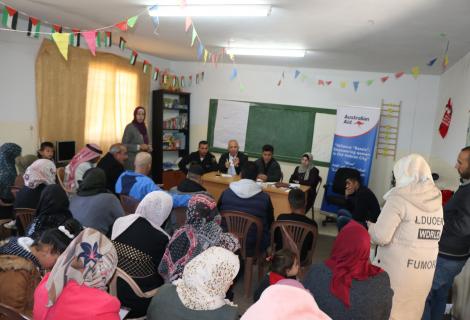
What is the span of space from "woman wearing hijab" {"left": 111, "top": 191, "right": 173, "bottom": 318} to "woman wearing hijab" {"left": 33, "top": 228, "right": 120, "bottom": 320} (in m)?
0.37

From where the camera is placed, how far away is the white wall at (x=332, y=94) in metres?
6.45

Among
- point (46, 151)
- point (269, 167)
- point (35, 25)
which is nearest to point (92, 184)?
point (46, 151)

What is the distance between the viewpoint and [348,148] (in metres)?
6.23

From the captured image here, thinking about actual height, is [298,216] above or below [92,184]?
below

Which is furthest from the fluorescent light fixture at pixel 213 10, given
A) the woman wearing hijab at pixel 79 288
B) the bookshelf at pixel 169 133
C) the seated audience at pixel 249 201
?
the bookshelf at pixel 169 133

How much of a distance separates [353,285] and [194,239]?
94 centimetres

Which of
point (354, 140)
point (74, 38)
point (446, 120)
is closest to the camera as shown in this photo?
point (74, 38)

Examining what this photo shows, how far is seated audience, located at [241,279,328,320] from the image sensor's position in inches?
45.5

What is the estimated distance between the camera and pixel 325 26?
3662 millimetres

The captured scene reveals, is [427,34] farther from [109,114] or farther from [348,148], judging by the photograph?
[109,114]

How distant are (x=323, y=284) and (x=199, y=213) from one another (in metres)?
0.87

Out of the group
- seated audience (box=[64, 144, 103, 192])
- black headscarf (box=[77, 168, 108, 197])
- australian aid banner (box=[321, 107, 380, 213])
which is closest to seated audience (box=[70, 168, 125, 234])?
black headscarf (box=[77, 168, 108, 197])

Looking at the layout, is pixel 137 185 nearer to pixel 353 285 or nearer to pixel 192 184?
pixel 192 184

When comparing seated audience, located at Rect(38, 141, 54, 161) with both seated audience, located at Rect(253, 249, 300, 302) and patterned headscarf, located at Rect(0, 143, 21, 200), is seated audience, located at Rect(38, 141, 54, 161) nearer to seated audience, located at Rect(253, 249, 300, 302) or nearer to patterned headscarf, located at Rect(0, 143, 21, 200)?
patterned headscarf, located at Rect(0, 143, 21, 200)
